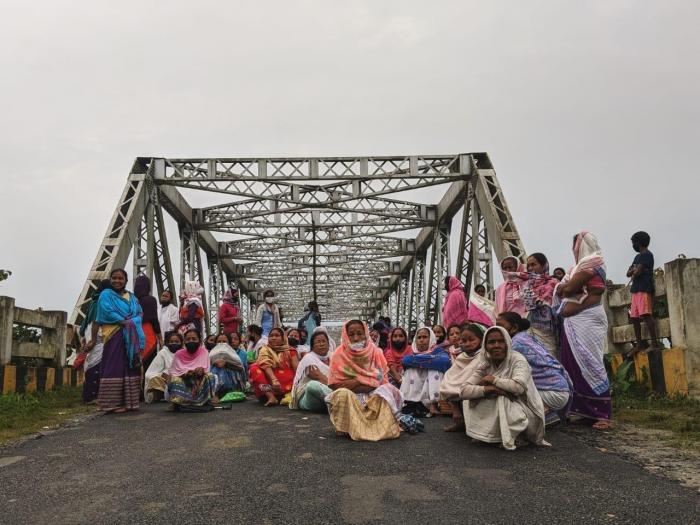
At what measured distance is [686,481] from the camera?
12.1ft

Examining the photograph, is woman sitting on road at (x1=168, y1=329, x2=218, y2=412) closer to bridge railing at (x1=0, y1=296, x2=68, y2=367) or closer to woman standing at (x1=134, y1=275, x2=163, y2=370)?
woman standing at (x1=134, y1=275, x2=163, y2=370)

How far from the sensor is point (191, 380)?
7.46m

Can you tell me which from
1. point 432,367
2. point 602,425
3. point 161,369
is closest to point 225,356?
point 161,369

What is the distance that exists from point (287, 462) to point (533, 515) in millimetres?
1712

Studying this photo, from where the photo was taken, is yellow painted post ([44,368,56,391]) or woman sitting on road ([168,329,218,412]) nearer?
woman sitting on road ([168,329,218,412])

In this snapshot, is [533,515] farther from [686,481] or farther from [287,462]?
[287,462]

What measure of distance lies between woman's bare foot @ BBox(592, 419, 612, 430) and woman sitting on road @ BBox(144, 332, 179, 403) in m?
4.98

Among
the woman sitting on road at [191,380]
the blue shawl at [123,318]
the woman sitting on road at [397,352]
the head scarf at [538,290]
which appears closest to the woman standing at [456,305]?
the woman sitting on road at [397,352]

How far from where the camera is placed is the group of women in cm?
497

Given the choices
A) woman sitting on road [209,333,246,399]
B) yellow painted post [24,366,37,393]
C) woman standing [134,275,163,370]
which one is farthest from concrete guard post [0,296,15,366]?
woman sitting on road [209,333,246,399]

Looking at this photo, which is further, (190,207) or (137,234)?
(190,207)

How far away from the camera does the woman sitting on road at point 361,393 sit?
207 inches

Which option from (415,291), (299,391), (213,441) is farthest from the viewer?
(415,291)

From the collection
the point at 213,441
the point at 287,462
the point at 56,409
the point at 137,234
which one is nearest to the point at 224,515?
the point at 287,462
